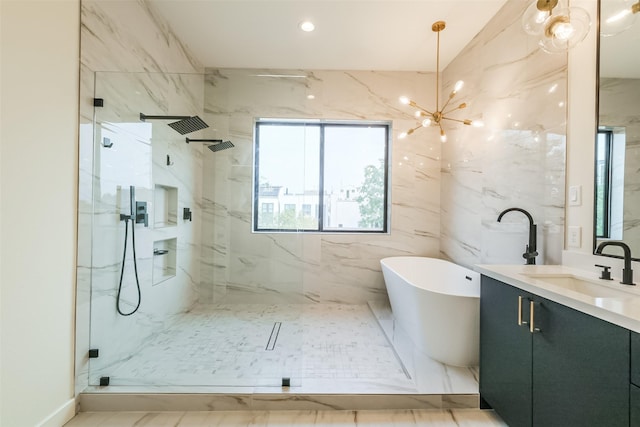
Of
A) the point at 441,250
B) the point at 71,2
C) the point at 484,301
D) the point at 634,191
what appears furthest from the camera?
the point at 441,250

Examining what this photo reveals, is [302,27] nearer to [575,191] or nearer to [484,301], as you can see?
[575,191]

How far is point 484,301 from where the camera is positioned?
1670mm

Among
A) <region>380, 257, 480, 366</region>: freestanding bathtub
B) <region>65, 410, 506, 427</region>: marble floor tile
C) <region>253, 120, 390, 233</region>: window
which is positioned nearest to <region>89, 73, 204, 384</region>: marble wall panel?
<region>65, 410, 506, 427</region>: marble floor tile

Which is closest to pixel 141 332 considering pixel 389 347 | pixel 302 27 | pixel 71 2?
pixel 389 347

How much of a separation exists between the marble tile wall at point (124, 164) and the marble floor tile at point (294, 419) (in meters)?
0.30

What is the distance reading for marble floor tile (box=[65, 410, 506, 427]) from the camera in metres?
1.58

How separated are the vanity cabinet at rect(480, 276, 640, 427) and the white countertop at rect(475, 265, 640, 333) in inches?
1.2

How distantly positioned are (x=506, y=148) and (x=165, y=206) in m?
3.08

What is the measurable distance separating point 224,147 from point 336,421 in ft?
7.57

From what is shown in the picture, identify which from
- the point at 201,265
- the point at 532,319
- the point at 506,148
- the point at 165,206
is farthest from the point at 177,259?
the point at 506,148

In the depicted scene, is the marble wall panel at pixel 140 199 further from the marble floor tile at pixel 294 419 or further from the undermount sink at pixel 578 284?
the undermount sink at pixel 578 284

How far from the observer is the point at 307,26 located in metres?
2.52

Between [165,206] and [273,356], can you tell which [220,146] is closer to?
[165,206]

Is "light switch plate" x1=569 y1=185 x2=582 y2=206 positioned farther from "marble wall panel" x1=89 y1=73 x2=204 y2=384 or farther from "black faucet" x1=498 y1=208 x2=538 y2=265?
"marble wall panel" x1=89 y1=73 x2=204 y2=384
